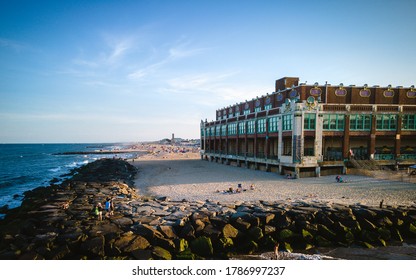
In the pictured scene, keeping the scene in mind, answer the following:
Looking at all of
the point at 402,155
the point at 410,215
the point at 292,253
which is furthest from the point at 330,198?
the point at 402,155

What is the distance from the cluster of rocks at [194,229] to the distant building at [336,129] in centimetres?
1483

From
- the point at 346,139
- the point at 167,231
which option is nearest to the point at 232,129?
the point at 346,139

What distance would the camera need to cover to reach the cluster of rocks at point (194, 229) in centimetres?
1234

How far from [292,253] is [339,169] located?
25409 millimetres

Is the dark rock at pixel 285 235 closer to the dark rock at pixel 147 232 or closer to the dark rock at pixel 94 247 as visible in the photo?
the dark rock at pixel 147 232

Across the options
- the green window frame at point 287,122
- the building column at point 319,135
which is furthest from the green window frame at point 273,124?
the building column at point 319,135

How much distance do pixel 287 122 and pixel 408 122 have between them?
18784mm

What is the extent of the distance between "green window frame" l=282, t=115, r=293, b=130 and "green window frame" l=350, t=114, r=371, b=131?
9.30m

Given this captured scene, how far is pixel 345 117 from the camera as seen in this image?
34.0 meters

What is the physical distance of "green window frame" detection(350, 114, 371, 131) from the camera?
34.4m

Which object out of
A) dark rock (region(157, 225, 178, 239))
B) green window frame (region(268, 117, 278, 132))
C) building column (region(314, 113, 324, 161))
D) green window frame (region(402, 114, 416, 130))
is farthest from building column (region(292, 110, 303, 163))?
dark rock (region(157, 225, 178, 239))

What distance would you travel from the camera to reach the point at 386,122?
34969 mm

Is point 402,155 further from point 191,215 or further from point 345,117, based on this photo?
point 191,215

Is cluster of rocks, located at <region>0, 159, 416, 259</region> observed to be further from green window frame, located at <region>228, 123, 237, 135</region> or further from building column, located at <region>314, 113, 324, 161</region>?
green window frame, located at <region>228, 123, 237, 135</region>
